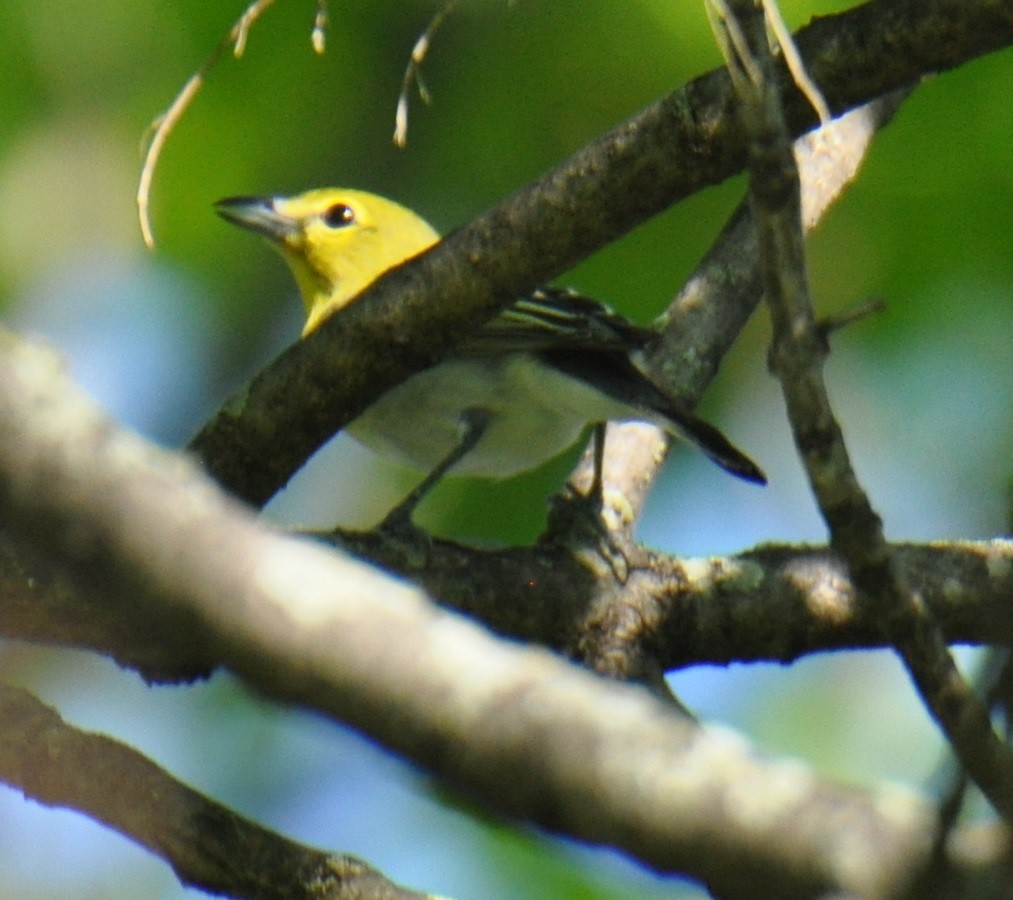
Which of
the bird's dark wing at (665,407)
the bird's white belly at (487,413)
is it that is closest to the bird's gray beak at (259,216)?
the bird's white belly at (487,413)

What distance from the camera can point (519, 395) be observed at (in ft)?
17.6

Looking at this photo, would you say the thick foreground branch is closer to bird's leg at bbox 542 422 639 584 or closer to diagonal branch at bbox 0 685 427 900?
diagonal branch at bbox 0 685 427 900

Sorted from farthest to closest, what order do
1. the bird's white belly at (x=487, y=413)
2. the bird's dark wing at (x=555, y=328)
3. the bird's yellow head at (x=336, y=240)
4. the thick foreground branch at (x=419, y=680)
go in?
the bird's yellow head at (x=336, y=240) < the bird's white belly at (x=487, y=413) < the bird's dark wing at (x=555, y=328) < the thick foreground branch at (x=419, y=680)

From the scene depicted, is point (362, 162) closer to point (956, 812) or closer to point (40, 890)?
point (40, 890)

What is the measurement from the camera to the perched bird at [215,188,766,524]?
4.74m

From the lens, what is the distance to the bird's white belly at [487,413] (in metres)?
5.36

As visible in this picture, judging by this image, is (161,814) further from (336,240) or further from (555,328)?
(336,240)

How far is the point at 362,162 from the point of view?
7.41 meters

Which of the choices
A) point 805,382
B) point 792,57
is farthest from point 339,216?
point 805,382

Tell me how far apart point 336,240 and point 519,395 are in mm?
1582

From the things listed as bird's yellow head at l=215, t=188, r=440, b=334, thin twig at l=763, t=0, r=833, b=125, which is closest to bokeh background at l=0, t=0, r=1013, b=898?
bird's yellow head at l=215, t=188, r=440, b=334

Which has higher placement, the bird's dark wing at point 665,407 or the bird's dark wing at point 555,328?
the bird's dark wing at point 555,328

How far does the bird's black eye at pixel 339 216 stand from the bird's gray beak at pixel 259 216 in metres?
0.21

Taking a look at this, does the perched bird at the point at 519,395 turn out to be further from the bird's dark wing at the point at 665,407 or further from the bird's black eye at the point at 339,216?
the bird's black eye at the point at 339,216
